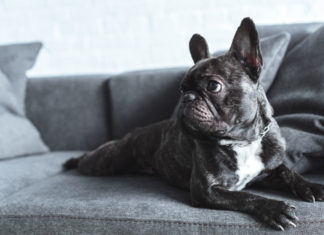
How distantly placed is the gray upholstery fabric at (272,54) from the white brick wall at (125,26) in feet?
2.53

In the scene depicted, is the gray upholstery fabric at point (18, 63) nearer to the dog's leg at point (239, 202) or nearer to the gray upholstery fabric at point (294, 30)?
the gray upholstery fabric at point (294, 30)

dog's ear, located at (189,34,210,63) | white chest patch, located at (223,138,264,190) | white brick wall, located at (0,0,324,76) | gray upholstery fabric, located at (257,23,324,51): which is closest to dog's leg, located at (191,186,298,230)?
white chest patch, located at (223,138,264,190)

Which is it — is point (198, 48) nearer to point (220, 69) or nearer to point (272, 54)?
point (220, 69)

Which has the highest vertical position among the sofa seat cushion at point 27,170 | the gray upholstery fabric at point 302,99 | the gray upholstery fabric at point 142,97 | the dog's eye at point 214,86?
the dog's eye at point 214,86

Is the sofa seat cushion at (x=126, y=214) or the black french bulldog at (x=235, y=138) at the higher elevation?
the black french bulldog at (x=235, y=138)

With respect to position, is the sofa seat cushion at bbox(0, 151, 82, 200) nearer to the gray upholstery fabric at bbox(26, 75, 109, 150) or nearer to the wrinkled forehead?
the gray upholstery fabric at bbox(26, 75, 109, 150)

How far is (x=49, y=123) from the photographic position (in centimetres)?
259

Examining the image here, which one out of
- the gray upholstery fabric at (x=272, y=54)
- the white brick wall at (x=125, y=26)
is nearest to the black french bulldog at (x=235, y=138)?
the gray upholstery fabric at (x=272, y=54)

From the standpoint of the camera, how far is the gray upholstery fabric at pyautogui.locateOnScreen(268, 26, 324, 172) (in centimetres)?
151

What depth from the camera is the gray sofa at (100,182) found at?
122cm

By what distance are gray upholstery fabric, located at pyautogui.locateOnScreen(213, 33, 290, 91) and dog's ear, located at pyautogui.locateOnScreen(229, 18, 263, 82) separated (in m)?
0.44

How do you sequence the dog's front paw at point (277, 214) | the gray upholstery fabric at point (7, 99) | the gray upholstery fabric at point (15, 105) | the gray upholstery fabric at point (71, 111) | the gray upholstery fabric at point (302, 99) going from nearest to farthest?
1. the dog's front paw at point (277, 214)
2. the gray upholstery fabric at point (302, 99)
3. the gray upholstery fabric at point (15, 105)
4. the gray upholstery fabric at point (7, 99)
5. the gray upholstery fabric at point (71, 111)

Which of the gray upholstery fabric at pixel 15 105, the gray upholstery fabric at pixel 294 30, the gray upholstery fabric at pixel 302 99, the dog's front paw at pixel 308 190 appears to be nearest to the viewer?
the dog's front paw at pixel 308 190

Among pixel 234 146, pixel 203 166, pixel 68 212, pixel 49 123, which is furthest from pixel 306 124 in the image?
pixel 49 123
